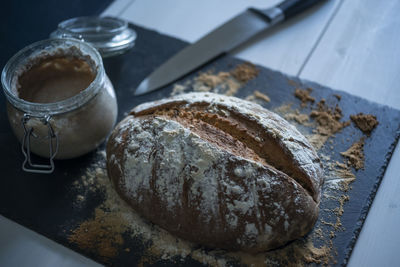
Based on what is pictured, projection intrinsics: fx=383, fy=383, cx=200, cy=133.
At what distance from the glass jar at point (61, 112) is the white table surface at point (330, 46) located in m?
0.30

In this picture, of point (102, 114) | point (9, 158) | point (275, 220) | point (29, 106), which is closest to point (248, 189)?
point (275, 220)

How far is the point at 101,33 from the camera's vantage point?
163 cm

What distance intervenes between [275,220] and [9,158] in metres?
1.03

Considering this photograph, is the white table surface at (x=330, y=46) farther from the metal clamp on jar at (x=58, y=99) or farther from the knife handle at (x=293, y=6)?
the metal clamp on jar at (x=58, y=99)

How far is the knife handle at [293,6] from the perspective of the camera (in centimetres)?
→ 191

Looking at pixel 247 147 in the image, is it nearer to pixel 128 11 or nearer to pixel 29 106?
pixel 29 106

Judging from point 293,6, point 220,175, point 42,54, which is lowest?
point 220,175

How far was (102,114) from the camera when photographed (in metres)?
1.34

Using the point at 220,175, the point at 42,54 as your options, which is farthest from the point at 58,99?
the point at 220,175

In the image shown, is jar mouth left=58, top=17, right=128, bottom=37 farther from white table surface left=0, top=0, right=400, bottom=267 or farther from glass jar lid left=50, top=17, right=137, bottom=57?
white table surface left=0, top=0, right=400, bottom=267

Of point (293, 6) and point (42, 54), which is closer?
point (42, 54)

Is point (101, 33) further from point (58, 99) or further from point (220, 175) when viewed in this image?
point (220, 175)

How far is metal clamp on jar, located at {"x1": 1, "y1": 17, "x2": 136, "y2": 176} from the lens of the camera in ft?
4.06

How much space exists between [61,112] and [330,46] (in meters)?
1.31
